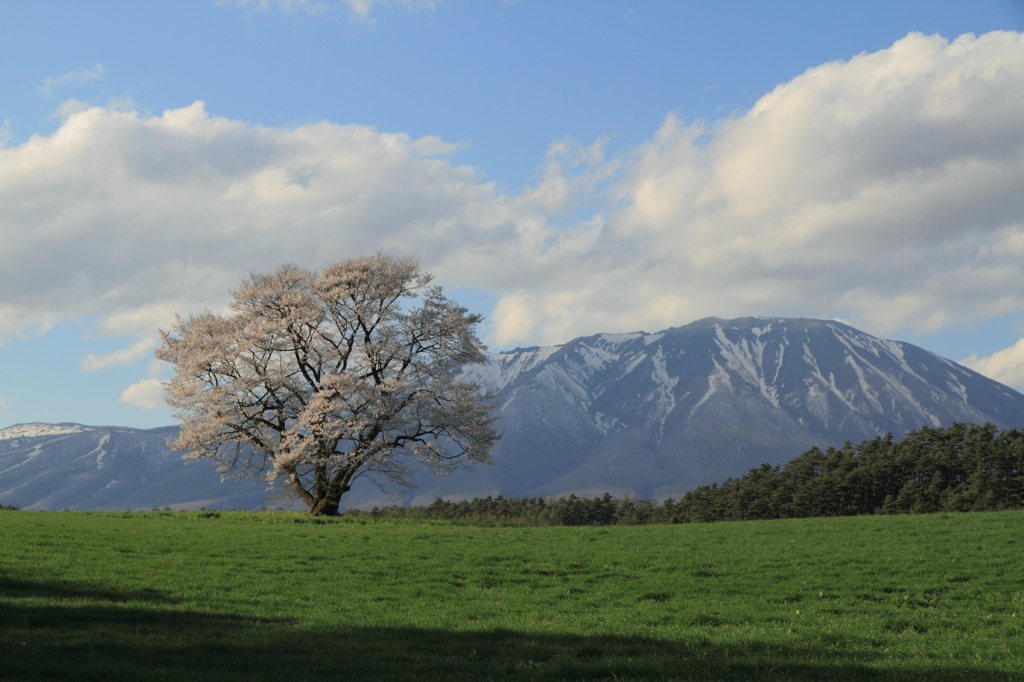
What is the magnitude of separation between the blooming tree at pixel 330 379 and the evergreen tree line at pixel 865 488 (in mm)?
16024

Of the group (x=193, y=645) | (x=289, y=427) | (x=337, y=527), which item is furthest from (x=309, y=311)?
(x=193, y=645)

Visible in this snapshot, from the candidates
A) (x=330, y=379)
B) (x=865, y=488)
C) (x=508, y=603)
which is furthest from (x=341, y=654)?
(x=865, y=488)

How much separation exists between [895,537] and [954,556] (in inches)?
197

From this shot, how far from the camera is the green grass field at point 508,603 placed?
14.5 metres

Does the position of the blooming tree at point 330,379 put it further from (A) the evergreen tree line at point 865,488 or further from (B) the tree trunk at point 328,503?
(A) the evergreen tree line at point 865,488

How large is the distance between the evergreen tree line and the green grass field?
110 ft

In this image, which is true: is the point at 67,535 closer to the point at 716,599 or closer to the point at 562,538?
the point at 562,538

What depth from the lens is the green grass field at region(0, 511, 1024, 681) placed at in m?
14.5

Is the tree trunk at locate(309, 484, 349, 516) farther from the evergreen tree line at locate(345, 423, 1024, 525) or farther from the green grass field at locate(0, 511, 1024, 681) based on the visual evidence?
the evergreen tree line at locate(345, 423, 1024, 525)

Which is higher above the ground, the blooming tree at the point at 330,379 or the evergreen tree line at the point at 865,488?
the blooming tree at the point at 330,379

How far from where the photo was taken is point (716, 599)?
75.2 ft

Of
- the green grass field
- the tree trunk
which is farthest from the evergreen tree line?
the green grass field

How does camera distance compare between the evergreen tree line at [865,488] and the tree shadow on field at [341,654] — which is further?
the evergreen tree line at [865,488]

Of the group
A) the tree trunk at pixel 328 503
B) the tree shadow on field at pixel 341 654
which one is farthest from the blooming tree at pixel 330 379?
the tree shadow on field at pixel 341 654
